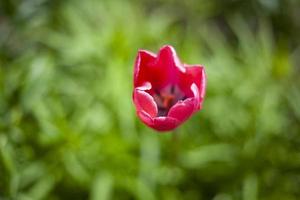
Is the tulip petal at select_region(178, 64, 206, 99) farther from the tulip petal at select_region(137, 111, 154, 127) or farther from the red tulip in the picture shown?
the tulip petal at select_region(137, 111, 154, 127)

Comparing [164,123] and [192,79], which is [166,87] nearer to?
[192,79]

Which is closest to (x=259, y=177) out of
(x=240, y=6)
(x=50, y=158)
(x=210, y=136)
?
(x=210, y=136)

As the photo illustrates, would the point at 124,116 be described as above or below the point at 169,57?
below

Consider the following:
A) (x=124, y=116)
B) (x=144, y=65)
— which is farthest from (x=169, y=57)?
(x=124, y=116)

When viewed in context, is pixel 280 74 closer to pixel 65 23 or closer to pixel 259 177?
pixel 259 177

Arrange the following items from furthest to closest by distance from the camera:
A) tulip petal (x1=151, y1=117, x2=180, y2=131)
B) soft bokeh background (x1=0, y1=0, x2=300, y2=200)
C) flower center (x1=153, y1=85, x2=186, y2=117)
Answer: soft bokeh background (x1=0, y1=0, x2=300, y2=200) < flower center (x1=153, y1=85, x2=186, y2=117) < tulip petal (x1=151, y1=117, x2=180, y2=131)

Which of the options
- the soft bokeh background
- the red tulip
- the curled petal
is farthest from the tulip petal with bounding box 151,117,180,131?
the soft bokeh background
